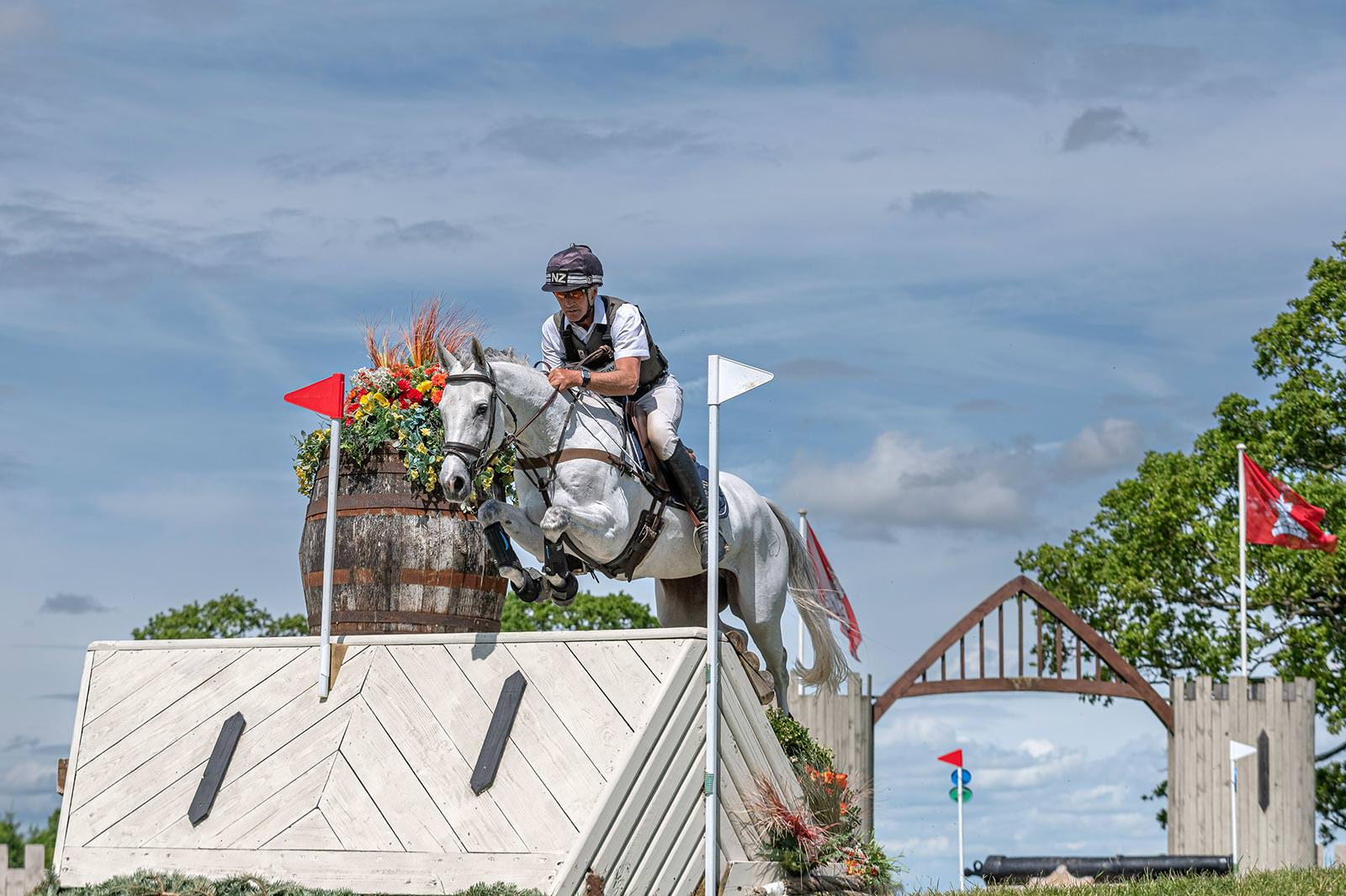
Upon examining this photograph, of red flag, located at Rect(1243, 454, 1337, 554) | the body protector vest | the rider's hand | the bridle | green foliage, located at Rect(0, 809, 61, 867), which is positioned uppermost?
red flag, located at Rect(1243, 454, 1337, 554)

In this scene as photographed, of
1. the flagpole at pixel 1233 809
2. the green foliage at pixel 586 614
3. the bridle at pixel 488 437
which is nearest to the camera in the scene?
Result: the bridle at pixel 488 437

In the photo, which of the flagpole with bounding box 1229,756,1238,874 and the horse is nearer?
the horse

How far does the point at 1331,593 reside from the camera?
19859 millimetres

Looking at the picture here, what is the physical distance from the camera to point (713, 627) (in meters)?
6.39

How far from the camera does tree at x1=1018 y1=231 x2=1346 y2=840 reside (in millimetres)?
19656

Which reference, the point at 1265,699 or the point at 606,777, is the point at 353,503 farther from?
the point at 1265,699

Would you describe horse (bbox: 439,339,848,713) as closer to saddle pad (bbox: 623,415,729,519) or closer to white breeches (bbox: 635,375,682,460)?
saddle pad (bbox: 623,415,729,519)

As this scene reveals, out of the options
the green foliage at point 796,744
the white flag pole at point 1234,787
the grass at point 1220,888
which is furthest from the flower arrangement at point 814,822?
the white flag pole at point 1234,787

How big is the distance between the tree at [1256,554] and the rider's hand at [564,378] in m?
15.2

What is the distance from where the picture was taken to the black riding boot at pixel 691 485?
727 cm

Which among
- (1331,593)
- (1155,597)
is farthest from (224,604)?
(1331,593)

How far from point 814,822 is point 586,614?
17.6 meters

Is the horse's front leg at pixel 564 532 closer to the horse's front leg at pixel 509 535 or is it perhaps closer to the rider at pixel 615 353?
the horse's front leg at pixel 509 535

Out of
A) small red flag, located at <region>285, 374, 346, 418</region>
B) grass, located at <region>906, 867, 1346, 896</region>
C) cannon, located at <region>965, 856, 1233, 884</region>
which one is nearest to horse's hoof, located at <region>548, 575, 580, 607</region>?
small red flag, located at <region>285, 374, 346, 418</region>
